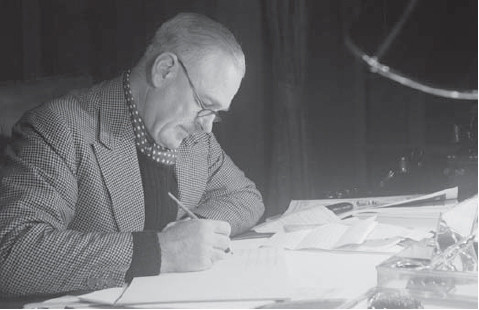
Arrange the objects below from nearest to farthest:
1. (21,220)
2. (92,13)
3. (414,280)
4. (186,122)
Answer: (414,280) < (21,220) < (186,122) < (92,13)

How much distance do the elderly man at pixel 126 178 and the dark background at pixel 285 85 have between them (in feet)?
5.87

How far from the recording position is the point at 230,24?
409 centimetres

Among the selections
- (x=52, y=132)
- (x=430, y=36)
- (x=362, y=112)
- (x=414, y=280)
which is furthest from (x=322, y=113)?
(x=430, y=36)

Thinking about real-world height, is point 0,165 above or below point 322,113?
above

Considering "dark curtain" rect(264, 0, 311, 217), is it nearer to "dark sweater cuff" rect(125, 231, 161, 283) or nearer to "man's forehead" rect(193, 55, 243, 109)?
"man's forehead" rect(193, 55, 243, 109)

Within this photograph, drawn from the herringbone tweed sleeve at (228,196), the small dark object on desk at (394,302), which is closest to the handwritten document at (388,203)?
the herringbone tweed sleeve at (228,196)

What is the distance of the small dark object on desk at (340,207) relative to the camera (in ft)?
6.79

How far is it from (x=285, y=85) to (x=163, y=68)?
6.94 ft

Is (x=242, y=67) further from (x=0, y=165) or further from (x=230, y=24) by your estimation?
(x=230, y=24)

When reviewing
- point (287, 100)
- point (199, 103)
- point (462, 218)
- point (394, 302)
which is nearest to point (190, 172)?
point (199, 103)

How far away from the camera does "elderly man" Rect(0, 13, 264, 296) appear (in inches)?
53.0

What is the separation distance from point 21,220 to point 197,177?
0.67m

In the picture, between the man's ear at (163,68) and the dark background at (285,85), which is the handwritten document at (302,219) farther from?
the dark background at (285,85)

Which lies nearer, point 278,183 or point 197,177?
point 197,177
